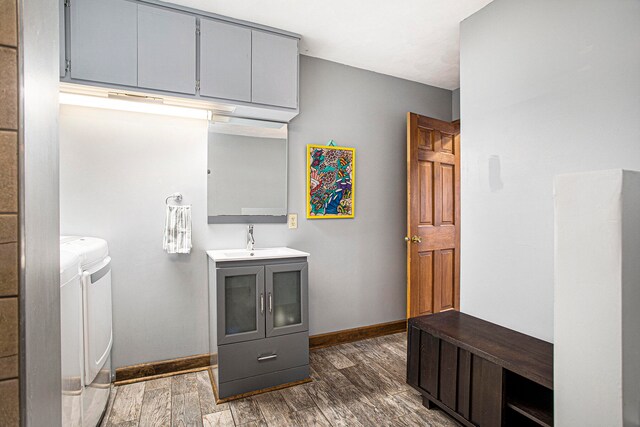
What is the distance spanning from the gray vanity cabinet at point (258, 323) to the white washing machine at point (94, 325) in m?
0.64

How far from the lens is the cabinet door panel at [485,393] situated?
1.64 meters

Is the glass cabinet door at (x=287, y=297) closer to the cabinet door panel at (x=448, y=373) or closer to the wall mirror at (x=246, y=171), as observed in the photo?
the wall mirror at (x=246, y=171)

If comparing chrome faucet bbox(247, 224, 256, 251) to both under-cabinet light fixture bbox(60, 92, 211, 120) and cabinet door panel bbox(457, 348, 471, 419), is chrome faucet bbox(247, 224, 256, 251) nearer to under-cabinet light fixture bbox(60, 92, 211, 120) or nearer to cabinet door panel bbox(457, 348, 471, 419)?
under-cabinet light fixture bbox(60, 92, 211, 120)

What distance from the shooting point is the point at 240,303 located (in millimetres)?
2307

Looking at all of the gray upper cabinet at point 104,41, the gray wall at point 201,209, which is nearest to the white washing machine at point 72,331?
the gray wall at point 201,209

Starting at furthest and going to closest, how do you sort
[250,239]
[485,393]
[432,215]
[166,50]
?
[432,215], [250,239], [166,50], [485,393]

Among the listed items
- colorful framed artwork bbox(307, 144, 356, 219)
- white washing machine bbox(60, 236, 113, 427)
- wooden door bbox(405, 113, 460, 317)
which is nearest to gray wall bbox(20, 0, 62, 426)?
white washing machine bbox(60, 236, 113, 427)

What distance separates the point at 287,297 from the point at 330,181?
1.15m

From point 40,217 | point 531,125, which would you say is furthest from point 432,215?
point 40,217

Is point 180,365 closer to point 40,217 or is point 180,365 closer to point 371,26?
point 40,217

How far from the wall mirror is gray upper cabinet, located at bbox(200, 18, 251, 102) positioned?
32 cm

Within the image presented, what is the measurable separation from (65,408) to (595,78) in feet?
9.01

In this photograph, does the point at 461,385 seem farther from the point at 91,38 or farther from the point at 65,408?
the point at 91,38

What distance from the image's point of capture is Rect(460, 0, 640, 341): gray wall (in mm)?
1621
